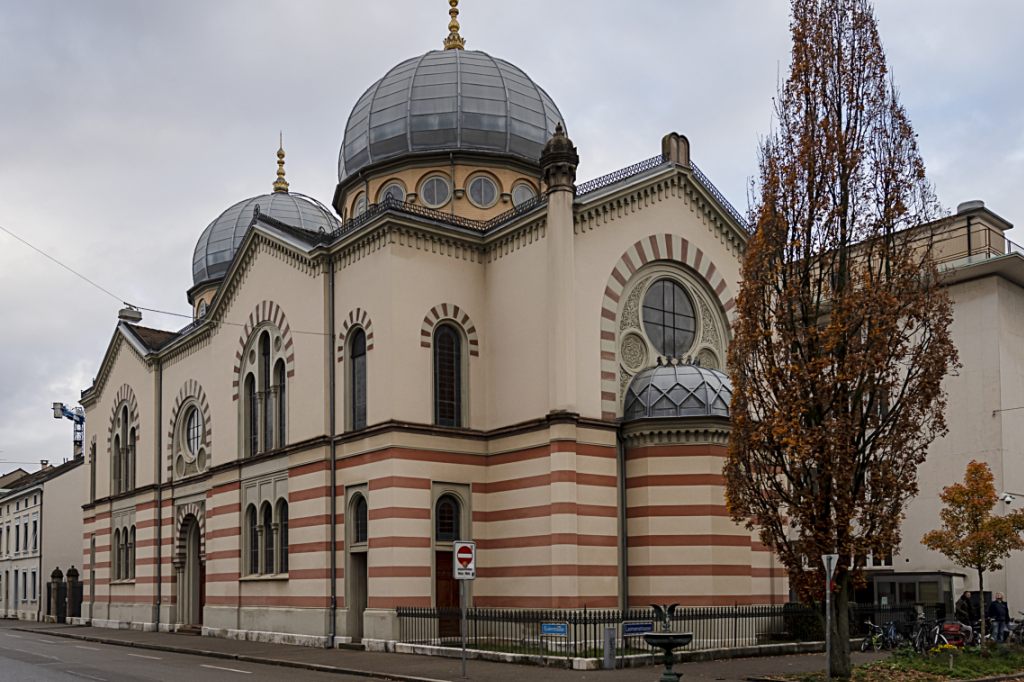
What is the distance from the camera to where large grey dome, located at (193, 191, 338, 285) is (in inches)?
1870

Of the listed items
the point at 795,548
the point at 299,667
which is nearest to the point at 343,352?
the point at 299,667

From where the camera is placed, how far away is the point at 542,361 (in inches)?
1088

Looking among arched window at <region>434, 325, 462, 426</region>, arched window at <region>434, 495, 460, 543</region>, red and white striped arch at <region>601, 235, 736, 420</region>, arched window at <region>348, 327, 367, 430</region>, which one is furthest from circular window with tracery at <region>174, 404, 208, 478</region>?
red and white striped arch at <region>601, 235, 736, 420</region>

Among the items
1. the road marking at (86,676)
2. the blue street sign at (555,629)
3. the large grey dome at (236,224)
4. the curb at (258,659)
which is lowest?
the curb at (258,659)

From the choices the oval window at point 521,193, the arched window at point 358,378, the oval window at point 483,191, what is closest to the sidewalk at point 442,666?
the arched window at point 358,378

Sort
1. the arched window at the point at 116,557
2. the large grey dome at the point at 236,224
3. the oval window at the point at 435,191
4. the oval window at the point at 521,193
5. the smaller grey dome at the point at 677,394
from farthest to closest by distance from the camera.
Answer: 1. the large grey dome at the point at 236,224
2. the arched window at the point at 116,557
3. the oval window at the point at 521,193
4. the oval window at the point at 435,191
5. the smaller grey dome at the point at 677,394

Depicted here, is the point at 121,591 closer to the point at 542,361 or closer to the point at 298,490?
the point at 298,490

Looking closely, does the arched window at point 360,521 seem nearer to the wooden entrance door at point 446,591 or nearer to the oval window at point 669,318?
the wooden entrance door at point 446,591

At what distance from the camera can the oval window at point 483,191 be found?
34438mm

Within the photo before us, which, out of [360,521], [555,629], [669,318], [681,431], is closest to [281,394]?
[360,521]

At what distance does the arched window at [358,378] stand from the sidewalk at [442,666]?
5975 mm

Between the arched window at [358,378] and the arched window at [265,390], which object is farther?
the arched window at [265,390]

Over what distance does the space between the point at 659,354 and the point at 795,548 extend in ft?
35.6

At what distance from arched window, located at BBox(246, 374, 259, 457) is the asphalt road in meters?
6.73
